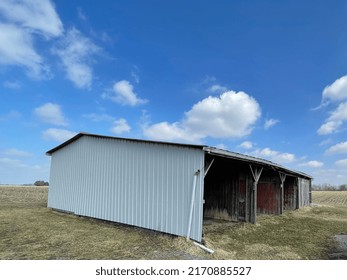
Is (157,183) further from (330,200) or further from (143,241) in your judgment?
(330,200)

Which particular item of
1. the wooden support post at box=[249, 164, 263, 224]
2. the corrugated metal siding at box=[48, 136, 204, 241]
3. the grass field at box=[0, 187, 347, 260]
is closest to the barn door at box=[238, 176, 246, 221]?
the wooden support post at box=[249, 164, 263, 224]

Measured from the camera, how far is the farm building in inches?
328

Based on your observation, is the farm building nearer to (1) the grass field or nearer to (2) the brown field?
(1) the grass field

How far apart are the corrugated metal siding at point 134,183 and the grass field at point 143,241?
45 cm

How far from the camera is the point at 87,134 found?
41.5 ft

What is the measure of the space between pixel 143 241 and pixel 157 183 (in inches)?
72.5

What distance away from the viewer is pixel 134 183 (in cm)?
990

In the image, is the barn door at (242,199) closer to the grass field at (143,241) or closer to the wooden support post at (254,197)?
the wooden support post at (254,197)

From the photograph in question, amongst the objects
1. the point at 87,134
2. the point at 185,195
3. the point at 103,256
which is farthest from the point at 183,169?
the point at 87,134

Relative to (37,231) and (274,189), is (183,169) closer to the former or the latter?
(37,231)

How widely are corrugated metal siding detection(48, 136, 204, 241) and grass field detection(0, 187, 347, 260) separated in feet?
1.46

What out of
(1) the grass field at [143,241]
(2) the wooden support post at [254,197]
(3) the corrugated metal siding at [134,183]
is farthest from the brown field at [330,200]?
(3) the corrugated metal siding at [134,183]

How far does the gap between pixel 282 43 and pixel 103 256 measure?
43.5 ft

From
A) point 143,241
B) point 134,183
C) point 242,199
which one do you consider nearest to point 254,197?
point 242,199
